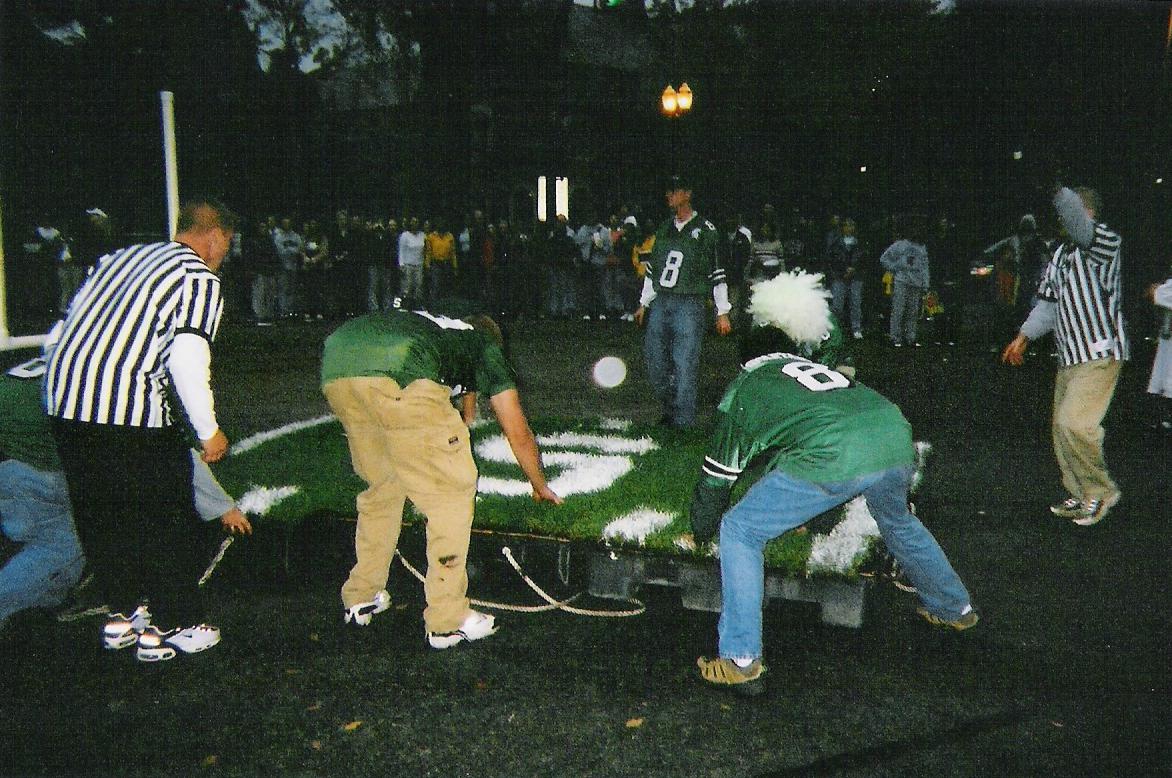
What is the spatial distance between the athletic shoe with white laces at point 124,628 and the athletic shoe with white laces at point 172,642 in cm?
9

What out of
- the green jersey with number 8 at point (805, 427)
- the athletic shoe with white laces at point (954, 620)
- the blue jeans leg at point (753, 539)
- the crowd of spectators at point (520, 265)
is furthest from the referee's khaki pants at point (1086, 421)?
the crowd of spectators at point (520, 265)

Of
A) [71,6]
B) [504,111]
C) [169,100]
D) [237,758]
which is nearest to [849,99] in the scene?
[504,111]

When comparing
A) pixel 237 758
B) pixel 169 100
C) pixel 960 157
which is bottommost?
pixel 237 758

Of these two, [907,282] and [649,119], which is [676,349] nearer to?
[907,282]

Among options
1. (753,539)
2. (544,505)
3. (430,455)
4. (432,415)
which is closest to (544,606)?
(544,505)

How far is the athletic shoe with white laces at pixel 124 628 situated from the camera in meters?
4.46

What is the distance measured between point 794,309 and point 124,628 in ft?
10.5

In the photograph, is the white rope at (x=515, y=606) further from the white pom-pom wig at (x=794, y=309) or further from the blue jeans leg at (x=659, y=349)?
the blue jeans leg at (x=659, y=349)

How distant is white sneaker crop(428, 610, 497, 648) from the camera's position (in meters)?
4.49

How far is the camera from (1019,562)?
5.57m

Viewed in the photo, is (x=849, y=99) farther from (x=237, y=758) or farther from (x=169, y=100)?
(x=237, y=758)

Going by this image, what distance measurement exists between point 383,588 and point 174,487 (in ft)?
3.81

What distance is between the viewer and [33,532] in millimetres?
4535

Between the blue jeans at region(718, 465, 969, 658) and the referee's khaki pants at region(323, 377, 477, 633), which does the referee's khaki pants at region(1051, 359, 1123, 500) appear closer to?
the blue jeans at region(718, 465, 969, 658)
